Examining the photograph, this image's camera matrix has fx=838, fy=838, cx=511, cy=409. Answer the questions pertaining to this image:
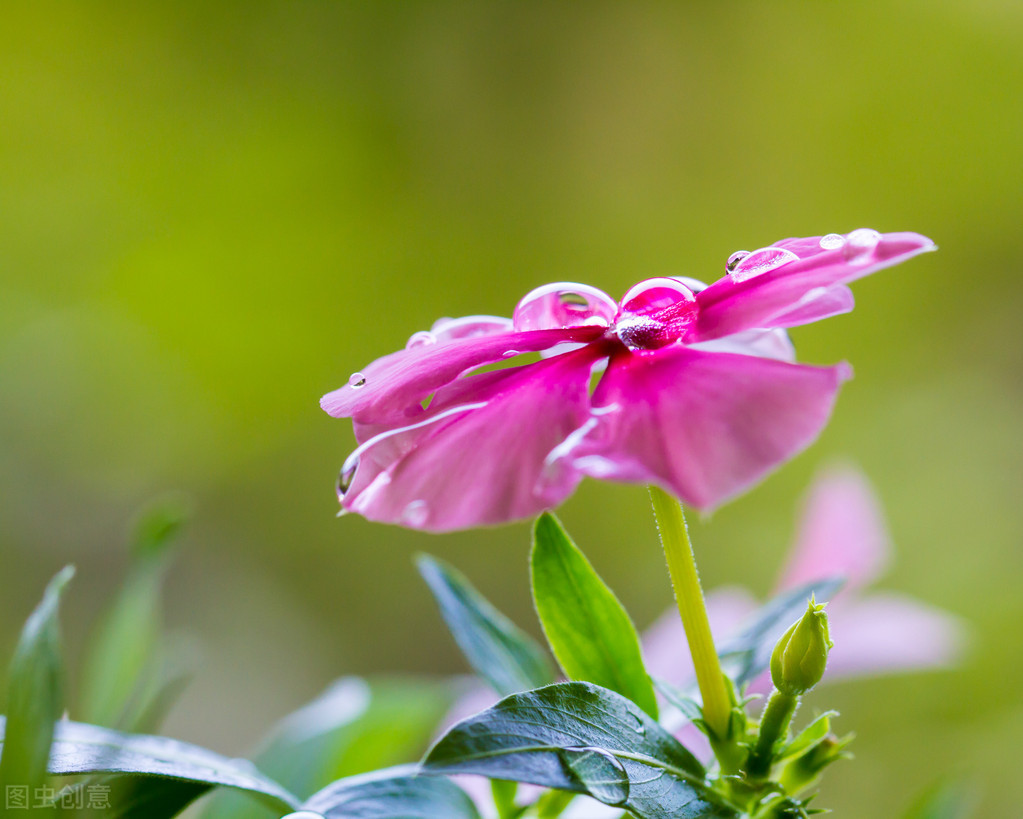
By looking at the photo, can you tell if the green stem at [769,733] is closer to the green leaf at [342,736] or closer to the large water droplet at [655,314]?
the large water droplet at [655,314]

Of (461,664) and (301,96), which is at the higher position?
(301,96)

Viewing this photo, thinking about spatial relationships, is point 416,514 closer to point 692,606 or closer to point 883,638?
point 692,606

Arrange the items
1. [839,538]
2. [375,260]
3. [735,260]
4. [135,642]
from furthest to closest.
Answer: [375,260] → [839,538] → [135,642] → [735,260]

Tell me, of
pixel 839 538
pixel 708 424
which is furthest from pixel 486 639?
pixel 839 538

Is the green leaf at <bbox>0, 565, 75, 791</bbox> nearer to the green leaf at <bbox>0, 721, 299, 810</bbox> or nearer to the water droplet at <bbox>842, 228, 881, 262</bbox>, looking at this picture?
the green leaf at <bbox>0, 721, 299, 810</bbox>

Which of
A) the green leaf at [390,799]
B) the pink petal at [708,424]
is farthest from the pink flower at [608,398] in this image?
the green leaf at [390,799]

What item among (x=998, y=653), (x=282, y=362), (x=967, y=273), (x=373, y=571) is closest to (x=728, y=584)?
(x=998, y=653)

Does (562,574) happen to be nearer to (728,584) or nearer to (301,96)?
(728,584)
